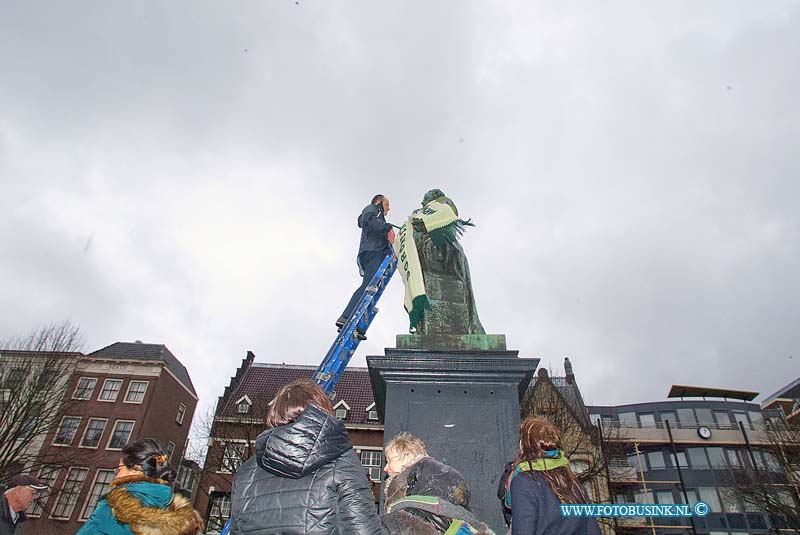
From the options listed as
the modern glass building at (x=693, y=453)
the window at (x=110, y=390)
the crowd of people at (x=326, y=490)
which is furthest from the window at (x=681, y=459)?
the crowd of people at (x=326, y=490)

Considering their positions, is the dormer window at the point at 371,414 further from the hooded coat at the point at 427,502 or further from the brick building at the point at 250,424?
the hooded coat at the point at 427,502

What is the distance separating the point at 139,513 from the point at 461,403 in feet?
9.16

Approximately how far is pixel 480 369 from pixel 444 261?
64.8 inches

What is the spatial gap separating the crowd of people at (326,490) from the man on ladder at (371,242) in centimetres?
384

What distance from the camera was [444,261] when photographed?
5.93m

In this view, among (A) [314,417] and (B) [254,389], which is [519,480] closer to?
(A) [314,417]

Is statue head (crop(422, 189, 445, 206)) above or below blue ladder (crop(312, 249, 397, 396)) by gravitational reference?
above

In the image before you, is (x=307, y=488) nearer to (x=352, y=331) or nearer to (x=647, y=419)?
(x=352, y=331)

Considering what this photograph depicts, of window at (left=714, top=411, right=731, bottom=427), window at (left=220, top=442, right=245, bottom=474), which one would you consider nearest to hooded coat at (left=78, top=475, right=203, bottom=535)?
window at (left=220, top=442, right=245, bottom=474)

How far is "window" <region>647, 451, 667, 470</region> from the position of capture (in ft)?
124

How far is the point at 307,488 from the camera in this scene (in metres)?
2.20

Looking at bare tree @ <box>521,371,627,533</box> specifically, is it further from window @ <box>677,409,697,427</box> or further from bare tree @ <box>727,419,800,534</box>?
window @ <box>677,409,697,427</box>

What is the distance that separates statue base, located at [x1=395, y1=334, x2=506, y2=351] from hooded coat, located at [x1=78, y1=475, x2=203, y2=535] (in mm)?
2707

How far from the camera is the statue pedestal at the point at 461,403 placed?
427 centimetres
